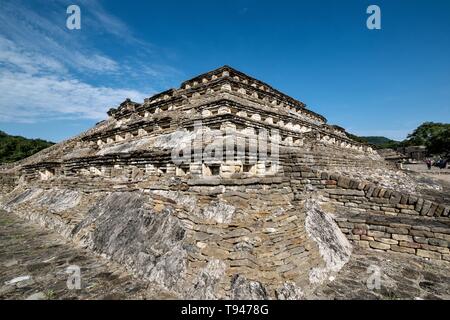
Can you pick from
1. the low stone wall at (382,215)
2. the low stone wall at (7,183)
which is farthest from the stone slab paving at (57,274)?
the low stone wall at (7,183)

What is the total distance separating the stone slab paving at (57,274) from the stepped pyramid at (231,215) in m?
0.29

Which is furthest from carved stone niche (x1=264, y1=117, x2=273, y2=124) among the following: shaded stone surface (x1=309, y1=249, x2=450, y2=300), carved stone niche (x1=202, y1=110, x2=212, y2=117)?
shaded stone surface (x1=309, y1=249, x2=450, y2=300)

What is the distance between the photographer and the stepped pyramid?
445cm

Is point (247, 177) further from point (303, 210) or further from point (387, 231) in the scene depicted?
point (387, 231)

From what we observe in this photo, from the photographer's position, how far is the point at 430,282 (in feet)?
16.5

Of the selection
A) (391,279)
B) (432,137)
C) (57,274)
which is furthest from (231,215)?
(432,137)

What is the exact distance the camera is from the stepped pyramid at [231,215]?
445 centimetres

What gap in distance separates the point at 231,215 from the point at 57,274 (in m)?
4.31

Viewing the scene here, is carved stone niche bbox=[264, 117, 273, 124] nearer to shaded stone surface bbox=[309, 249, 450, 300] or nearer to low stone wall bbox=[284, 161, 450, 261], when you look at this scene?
low stone wall bbox=[284, 161, 450, 261]

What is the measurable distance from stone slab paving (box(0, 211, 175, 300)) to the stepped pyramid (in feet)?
0.95

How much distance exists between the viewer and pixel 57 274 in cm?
520

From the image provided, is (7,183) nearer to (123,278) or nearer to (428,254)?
(123,278)
